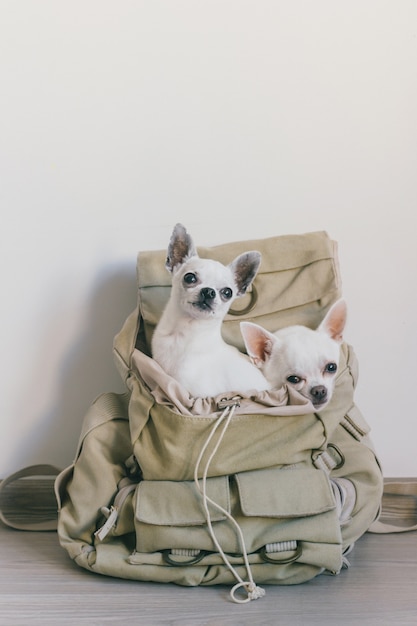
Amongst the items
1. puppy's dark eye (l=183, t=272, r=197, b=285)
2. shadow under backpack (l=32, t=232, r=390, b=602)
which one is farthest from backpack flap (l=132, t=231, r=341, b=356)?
puppy's dark eye (l=183, t=272, r=197, b=285)

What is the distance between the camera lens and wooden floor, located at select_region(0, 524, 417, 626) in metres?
1.11

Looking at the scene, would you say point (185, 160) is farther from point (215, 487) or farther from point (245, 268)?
point (215, 487)

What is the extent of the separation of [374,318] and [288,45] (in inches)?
23.0

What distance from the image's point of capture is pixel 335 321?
1314 millimetres

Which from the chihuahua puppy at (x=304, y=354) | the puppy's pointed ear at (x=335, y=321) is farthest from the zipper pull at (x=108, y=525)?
the puppy's pointed ear at (x=335, y=321)

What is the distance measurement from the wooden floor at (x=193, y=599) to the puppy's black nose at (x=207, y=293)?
479mm

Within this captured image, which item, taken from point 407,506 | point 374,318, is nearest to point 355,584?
point 407,506

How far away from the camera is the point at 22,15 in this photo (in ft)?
4.80

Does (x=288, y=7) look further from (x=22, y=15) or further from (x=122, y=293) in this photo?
(x=122, y=293)

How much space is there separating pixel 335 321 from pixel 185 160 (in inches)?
18.5

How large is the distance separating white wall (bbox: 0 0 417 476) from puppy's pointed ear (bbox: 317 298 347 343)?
244 millimetres

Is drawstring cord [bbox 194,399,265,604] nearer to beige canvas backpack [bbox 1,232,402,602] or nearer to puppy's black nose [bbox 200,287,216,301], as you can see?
beige canvas backpack [bbox 1,232,402,602]

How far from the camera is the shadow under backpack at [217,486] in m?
1.18

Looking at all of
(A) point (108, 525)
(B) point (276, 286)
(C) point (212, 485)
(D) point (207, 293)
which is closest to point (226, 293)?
(D) point (207, 293)
